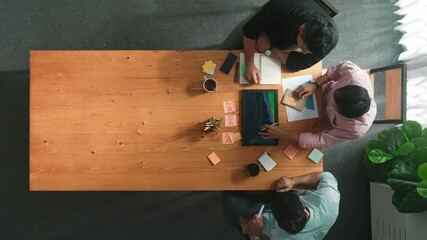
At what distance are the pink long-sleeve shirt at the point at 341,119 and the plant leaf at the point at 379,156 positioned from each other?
0.34 metres

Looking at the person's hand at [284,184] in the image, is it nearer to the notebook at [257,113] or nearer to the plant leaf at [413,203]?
the notebook at [257,113]

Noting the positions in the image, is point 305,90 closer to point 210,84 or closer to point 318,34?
point 318,34

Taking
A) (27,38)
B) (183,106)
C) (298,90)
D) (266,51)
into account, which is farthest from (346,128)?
(27,38)

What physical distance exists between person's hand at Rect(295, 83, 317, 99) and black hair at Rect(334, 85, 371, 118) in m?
0.20

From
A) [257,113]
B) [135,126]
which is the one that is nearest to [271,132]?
[257,113]

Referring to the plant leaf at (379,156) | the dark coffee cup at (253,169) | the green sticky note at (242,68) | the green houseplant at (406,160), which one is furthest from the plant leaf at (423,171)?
the green sticky note at (242,68)

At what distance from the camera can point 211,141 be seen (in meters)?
1.90

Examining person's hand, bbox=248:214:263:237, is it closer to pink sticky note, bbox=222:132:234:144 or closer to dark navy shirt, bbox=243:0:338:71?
pink sticky note, bbox=222:132:234:144

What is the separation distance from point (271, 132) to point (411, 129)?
890 mm

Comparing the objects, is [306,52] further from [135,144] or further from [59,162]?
[59,162]

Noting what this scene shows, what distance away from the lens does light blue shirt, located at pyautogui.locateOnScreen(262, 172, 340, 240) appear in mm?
1842

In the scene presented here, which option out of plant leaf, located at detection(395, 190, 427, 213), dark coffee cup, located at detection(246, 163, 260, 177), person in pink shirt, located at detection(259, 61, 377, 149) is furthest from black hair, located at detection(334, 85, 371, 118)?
plant leaf, located at detection(395, 190, 427, 213)

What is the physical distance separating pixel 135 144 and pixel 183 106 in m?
0.34

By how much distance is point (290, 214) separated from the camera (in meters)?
1.71
